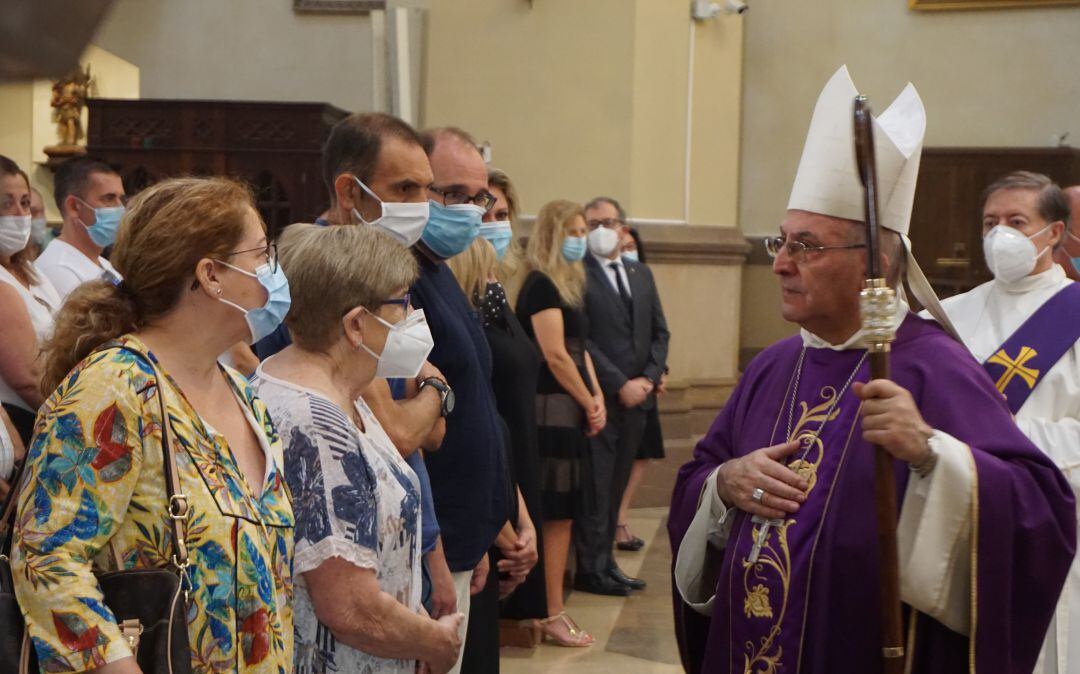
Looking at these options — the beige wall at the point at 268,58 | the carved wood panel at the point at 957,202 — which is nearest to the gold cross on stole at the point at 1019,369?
the carved wood panel at the point at 957,202

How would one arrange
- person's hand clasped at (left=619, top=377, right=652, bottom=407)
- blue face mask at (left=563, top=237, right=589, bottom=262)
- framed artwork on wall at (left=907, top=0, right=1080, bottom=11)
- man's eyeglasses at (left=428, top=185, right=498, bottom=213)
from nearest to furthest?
man's eyeglasses at (left=428, top=185, right=498, bottom=213) < blue face mask at (left=563, top=237, right=589, bottom=262) < person's hand clasped at (left=619, top=377, right=652, bottom=407) < framed artwork on wall at (left=907, top=0, right=1080, bottom=11)

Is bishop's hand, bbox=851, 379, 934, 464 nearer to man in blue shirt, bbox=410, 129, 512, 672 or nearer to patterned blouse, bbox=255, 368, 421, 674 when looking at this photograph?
patterned blouse, bbox=255, 368, 421, 674

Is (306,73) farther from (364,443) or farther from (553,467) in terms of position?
(364,443)

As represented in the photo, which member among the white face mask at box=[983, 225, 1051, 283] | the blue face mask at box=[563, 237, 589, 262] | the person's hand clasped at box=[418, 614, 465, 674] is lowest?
the person's hand clasped at box=[418, 614, 465, 674]

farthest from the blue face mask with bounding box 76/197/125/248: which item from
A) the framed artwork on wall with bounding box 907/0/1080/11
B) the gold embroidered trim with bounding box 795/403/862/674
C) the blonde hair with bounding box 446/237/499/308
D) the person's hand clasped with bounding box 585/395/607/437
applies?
the framed artwork on wall with bounding box 907/0/1080/11

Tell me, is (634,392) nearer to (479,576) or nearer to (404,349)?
(479,576)

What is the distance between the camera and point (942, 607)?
2297mm

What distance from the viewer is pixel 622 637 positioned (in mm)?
5711

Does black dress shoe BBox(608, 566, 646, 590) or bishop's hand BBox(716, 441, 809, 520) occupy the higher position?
bishop's hand BBox(716, 441, 809, 520)

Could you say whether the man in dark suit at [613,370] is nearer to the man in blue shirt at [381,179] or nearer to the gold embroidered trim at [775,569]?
the man in blue shirt at [381,179]

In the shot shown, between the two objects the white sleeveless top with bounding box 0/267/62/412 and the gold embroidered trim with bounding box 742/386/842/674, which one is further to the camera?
the white sleeveless top with bounding box 0/267/62/412

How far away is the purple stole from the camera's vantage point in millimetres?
3732

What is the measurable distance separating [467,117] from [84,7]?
8.54 m

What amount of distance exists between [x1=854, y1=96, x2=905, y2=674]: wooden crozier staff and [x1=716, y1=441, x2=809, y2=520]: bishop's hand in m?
0.29
